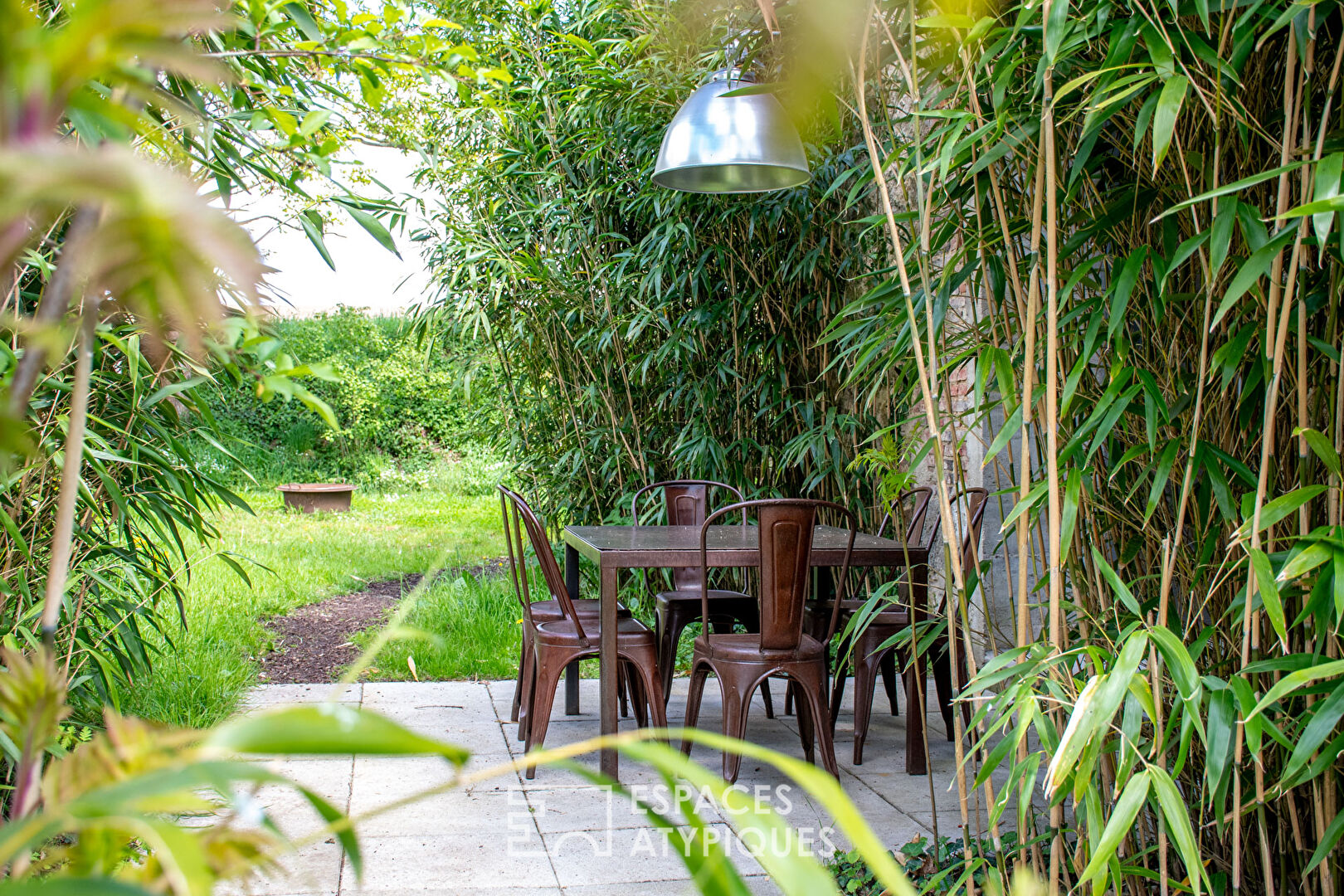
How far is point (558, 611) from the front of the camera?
11.7 ft

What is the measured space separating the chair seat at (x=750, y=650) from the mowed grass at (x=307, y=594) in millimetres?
830

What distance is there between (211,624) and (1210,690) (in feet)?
14.0

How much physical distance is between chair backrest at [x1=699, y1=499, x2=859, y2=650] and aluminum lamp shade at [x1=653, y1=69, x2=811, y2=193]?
3.07 ft

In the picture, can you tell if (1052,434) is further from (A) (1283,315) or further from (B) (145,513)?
(B) (145,513)

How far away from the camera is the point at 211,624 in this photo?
14.8ft

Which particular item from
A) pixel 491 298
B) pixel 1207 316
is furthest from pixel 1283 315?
pixel 491 298

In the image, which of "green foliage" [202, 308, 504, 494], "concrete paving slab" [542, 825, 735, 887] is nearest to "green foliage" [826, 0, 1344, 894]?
"concrete paving slab" [542, 825, 735, 887]

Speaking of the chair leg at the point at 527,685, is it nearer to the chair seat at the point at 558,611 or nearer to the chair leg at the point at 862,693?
the chair seat at the point at 558,611

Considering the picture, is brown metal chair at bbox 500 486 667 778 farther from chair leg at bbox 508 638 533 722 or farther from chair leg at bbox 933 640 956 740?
chair leg at bbox 933 640 956 740

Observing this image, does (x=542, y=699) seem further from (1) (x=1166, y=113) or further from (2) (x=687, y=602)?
(1) (x=1166, y=113)

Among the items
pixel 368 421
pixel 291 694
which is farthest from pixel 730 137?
pixel 368 421

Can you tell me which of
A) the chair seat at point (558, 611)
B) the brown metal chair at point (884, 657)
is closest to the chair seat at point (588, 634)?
the chair seat at point (558, 611)

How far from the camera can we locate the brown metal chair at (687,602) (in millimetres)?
3771

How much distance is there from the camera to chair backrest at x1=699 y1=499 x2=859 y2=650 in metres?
2.83
